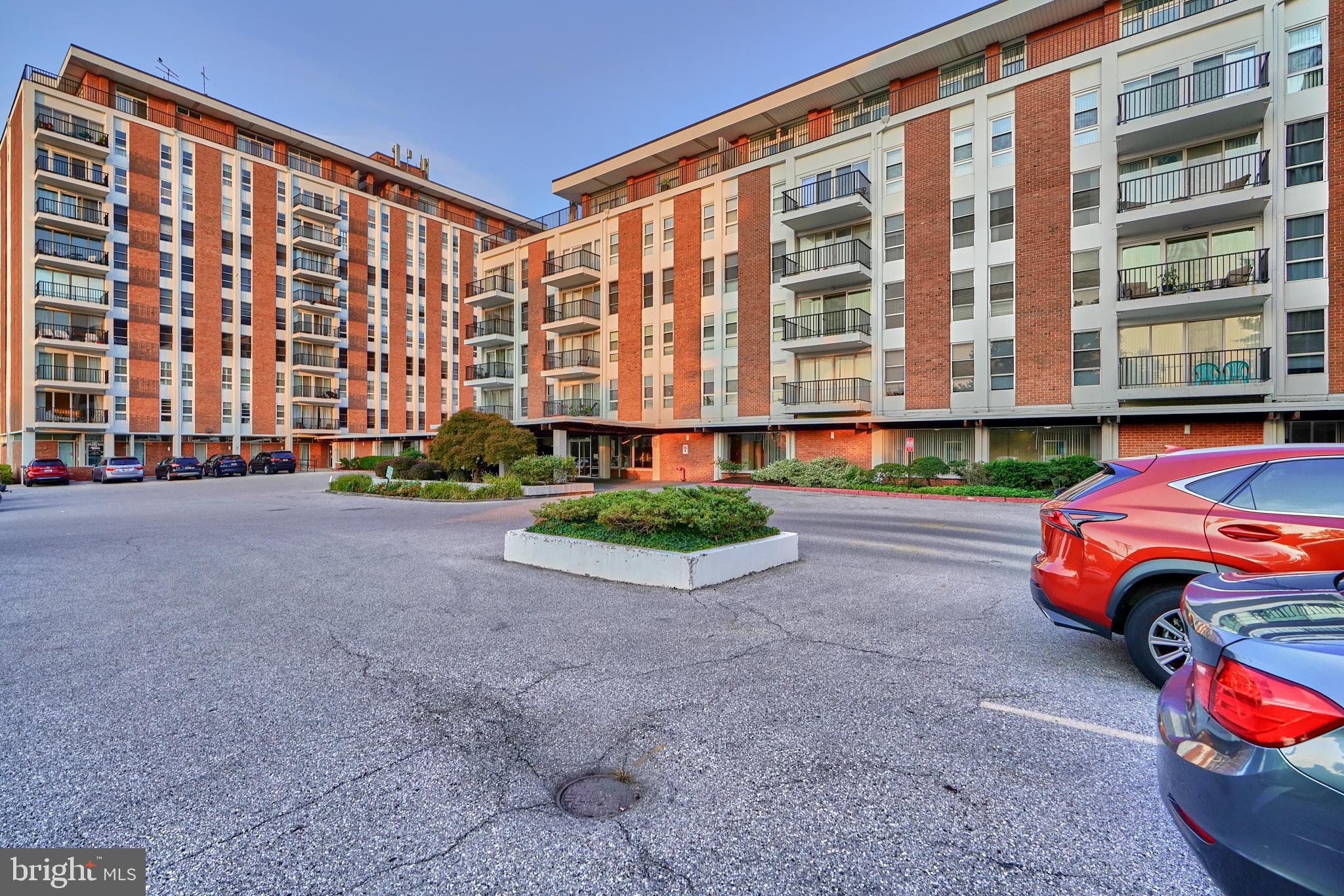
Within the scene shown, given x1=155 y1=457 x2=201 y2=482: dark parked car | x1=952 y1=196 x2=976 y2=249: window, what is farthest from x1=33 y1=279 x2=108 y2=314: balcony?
x1=952 y1=196 x2=976 y2=249: window

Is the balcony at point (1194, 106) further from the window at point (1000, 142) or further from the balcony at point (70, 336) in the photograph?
the balcony at point (70, 336)

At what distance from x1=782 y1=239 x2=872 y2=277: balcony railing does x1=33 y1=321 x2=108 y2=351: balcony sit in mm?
48353

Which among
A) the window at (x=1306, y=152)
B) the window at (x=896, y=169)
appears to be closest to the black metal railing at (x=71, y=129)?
the window at (x=896, y=169)

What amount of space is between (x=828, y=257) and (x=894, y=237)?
118 inches

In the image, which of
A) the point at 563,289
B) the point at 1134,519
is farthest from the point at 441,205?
the point at 1134,519

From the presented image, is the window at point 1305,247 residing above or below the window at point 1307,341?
above

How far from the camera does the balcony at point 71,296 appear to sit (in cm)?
4062

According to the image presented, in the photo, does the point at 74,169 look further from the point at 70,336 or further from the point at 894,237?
the point at 894,237

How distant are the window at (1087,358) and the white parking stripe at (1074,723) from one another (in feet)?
76.8

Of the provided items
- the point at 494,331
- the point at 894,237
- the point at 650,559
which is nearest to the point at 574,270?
the point at 494,331

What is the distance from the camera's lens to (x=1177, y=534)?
4.20 meters

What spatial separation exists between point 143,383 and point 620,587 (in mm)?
54430

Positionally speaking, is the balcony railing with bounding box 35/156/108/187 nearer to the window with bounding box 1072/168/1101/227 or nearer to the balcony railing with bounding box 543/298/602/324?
the balcony railing with bounding box 543/298/602/324

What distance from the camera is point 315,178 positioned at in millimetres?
55156
